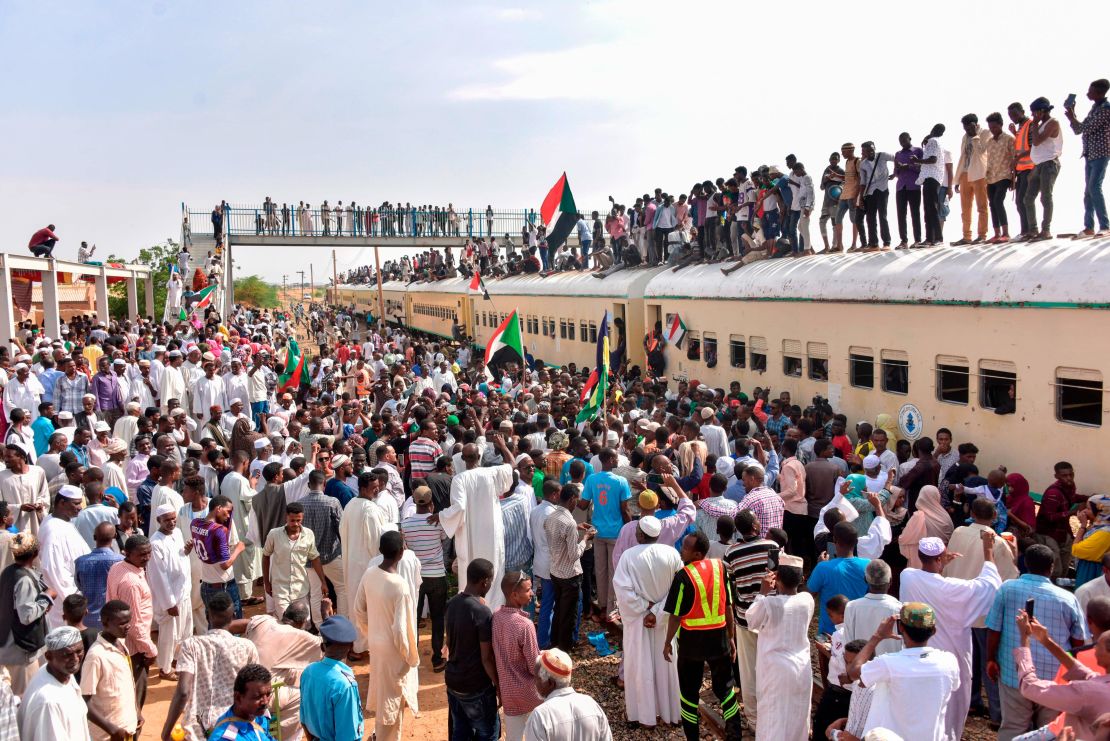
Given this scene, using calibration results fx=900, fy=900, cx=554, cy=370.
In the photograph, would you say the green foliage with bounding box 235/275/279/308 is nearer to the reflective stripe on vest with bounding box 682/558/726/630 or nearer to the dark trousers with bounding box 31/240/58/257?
the dark trousers with bounding box 31/240/58/257

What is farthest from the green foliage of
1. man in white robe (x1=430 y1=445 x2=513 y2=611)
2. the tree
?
man in white robe (x1=430 y1=445 x2=513 y2=611)

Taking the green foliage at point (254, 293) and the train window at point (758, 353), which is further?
the green foliage at point (254, 293)

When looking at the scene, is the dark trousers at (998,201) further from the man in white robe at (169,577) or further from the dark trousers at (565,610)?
the man in white robe at (169,577)

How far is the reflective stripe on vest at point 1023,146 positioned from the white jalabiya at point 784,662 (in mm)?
6926

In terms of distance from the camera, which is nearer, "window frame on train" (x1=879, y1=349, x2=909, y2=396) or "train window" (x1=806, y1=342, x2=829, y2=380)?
"window frame on train" (x1=879, y1=349, x2=909, y2=396)

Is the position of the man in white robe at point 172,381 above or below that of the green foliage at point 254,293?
below

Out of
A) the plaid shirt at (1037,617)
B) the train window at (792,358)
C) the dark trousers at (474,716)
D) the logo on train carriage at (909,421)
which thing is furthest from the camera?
the train window at (792,358)

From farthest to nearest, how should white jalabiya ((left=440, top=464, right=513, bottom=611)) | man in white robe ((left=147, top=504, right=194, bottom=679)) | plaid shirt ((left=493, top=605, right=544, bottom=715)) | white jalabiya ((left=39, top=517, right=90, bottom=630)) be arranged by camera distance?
white jalabiya ((left=440, top=464, right=513, bottom=611)) < man in white robe ((left=147, top=504, right=194, bottom=679)) < white jalabiya ((left=39, top=517, right=90, bottom=630)) < plaid shirt ((left=493, top=605, right=544, bottom=715))

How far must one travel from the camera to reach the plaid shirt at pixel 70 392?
11547 mm

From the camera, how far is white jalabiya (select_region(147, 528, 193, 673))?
645 cm

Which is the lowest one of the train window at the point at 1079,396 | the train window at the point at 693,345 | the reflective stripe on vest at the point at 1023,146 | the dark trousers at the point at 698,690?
the dark trousers at the point at 698,690

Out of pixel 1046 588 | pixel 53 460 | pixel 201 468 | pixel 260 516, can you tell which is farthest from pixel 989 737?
pixel 53 460

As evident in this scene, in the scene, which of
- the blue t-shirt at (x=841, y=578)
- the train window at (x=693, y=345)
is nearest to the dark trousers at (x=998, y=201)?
the train window at (x=693, y=345)

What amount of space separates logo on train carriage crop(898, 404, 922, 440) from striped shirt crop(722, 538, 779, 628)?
547cm
